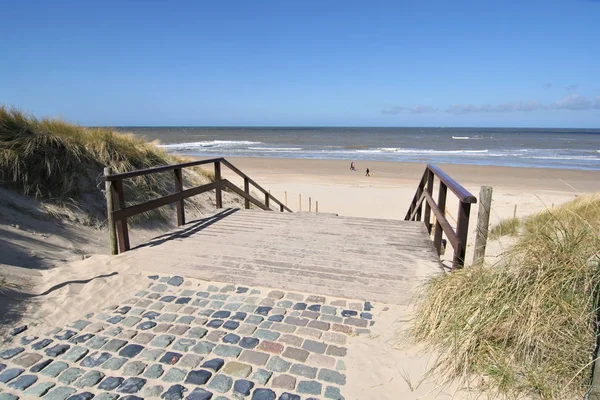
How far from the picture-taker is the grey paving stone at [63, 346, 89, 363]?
2721mm

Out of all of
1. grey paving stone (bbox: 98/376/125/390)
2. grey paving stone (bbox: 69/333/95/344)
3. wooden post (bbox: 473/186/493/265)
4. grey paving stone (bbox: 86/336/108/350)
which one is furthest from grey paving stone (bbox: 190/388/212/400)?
wooden post (bbox: 473/186/493/265)

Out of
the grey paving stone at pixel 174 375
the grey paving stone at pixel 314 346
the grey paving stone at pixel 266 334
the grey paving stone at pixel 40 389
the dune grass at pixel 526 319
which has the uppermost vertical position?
the dune grass at pixel 526 319

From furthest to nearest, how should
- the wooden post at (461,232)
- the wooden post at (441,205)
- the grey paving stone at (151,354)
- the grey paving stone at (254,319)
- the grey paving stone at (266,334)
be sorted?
the wooden post at (441,205) → the wooden post at (461,232) → the grey paving stone at (254,319) → the grey paving stone at (266,334) → the grey paving stone at (151,354)

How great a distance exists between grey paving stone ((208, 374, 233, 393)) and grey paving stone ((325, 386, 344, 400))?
2.08 feet

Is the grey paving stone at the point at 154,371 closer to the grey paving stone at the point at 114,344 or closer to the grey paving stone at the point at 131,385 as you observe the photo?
the grey paving stone at the point at 131,385

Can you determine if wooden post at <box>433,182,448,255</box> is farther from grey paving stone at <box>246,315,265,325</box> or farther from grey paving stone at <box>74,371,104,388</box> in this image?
grey paving stone at <box>74,371,104,388</box>

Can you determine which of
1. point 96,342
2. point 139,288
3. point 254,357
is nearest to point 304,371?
point 254,357

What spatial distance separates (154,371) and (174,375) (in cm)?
16

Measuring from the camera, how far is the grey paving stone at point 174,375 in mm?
2520

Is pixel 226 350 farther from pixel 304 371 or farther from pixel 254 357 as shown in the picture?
pixel 304 371

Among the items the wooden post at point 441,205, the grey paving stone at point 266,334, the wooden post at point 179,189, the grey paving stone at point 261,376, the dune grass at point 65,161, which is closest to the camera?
the grey paving stone at point 261,376

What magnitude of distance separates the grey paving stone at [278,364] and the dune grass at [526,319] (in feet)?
3.44

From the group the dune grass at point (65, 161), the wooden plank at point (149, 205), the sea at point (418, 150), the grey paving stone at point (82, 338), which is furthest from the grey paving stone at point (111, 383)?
the sea at point (418, 150)

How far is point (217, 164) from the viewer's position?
24.0 ft
